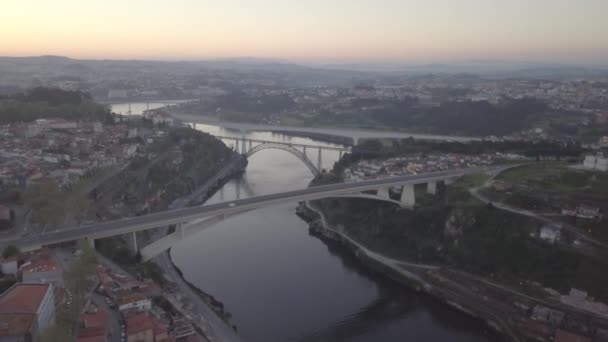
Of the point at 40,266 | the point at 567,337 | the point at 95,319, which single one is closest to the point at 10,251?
the point at 40,266

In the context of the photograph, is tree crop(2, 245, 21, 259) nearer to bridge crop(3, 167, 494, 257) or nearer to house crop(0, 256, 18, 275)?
house crop(0, 256, 18, 275)

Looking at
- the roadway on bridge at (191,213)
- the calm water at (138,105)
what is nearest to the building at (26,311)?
the roadway on bridge at (191,213)

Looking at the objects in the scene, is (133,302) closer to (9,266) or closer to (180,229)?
(9,266)

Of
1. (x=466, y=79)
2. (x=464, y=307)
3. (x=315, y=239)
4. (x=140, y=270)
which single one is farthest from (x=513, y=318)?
(x=466, y=79)

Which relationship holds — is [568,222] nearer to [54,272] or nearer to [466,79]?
[54,272]

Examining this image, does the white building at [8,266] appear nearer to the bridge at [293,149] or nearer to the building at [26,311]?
the building at [26,311]

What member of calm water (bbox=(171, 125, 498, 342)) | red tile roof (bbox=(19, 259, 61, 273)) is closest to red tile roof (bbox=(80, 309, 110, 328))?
red tile roof (bbox=(19, 259, 61, 273))
